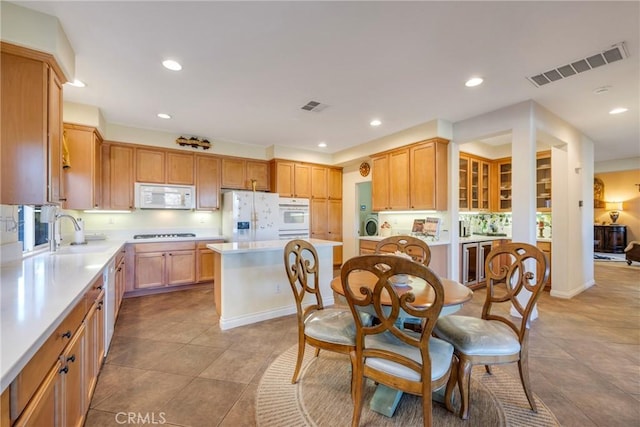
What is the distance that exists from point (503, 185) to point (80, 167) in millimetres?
7127

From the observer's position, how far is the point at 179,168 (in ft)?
15.9

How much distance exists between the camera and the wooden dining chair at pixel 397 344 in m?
1.35

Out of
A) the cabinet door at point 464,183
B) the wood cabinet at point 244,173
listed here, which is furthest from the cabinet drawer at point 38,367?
the cabinet door at point 464,183

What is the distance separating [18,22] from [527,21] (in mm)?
3537

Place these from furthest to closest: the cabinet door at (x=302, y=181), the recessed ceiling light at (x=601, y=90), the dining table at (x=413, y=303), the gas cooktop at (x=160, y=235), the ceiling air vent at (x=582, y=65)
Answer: the cabinet door at (x=302, y=181) → the gas cooktop at (x=160, y=235) → the recessed ceiling light at (x=601, y=90) → the ceiling air vent at (x=582, y=65) → the dining table at (x=413, y=303)

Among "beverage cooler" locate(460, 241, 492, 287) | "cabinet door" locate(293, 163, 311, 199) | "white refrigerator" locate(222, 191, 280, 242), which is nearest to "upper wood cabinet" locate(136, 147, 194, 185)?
"white refrigerator" locate(222, 191, 280, 242)

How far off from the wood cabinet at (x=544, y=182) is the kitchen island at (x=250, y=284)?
4.46 m

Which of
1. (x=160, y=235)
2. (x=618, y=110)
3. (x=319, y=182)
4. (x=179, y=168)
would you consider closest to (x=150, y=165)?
(x=179, y=168)

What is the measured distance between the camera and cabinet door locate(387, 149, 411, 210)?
15.1ft

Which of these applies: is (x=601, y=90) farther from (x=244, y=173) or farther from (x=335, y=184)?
(x=244, y=173)

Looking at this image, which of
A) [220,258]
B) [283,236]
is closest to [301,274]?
[220,258]

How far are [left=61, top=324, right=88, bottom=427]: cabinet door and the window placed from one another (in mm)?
1727

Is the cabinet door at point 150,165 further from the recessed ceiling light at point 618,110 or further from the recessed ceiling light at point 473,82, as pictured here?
the recessed ceiling light at point 618,110

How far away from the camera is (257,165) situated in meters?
5.64
